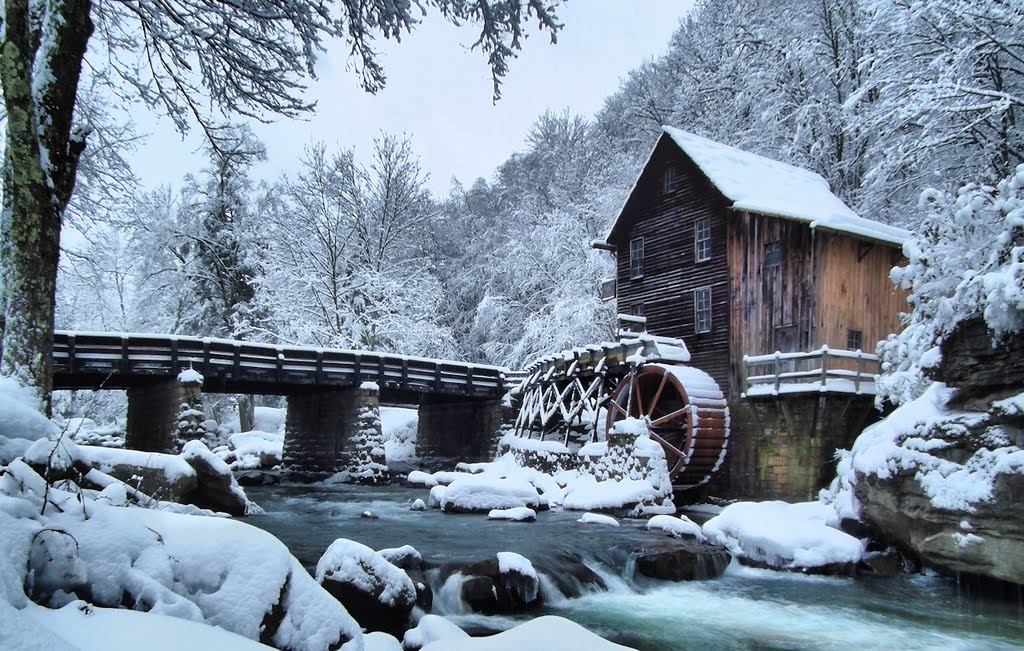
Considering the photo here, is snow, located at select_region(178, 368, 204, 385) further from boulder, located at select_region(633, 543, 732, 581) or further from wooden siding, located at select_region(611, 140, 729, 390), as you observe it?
boulder, located at select_region(633, 543, 732, 581)

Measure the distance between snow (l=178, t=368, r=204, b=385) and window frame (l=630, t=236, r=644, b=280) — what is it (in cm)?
1225

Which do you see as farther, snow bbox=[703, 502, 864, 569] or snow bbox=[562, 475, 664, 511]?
snow bbox=[562, 475, 664, 511]

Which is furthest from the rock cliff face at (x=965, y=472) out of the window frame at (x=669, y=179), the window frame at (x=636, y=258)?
the window frame at (x=636, y=258)

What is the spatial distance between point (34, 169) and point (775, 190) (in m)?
16.0

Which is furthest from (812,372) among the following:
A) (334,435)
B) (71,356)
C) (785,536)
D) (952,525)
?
(71,356)

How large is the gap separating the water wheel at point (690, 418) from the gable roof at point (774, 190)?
4.19m

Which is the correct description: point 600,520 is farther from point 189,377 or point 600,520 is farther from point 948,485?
point 189,377

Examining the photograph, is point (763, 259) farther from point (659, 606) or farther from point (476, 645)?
point (476, 645)

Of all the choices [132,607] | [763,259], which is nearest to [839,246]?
[763,259]

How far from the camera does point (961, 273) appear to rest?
977 centimetres

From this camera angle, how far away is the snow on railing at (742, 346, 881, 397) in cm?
1389

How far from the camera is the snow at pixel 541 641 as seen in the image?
425 cm

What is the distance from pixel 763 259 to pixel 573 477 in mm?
6859

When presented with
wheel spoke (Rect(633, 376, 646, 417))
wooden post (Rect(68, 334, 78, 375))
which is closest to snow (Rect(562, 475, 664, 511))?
wheel spoke (Rect(633, 376, 646, 417))
